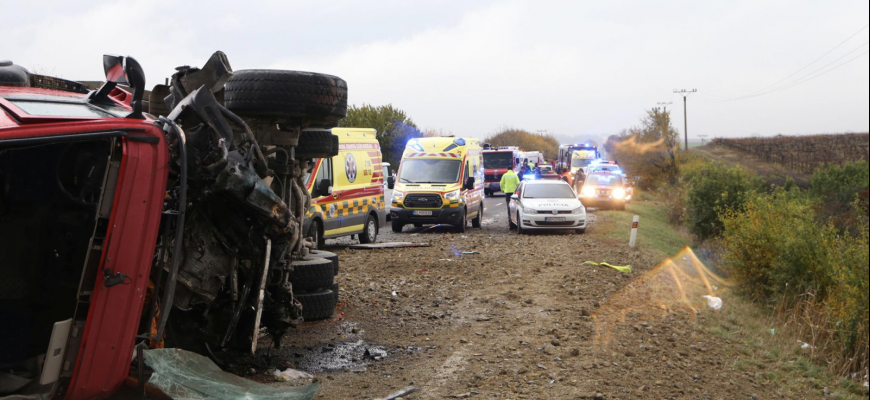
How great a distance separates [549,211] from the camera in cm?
1820

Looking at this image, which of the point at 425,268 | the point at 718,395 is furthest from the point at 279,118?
the point at 425,268

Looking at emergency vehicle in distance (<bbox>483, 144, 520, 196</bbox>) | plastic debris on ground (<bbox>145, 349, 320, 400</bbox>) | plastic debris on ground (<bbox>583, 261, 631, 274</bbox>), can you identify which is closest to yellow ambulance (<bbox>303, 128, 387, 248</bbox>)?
plastic debris on ground (<bbox>583, 261, 631, 274</bbox>)

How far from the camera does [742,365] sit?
23.0 feet

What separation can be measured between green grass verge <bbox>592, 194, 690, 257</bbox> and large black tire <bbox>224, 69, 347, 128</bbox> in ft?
39.6

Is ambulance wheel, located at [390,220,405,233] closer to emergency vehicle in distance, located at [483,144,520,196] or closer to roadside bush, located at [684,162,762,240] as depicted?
roadside bush, located at [684,162,762,240]

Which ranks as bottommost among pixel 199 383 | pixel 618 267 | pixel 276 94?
pixel 618 267

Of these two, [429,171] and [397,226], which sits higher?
[429,171]

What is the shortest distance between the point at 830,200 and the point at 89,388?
20.4 meters

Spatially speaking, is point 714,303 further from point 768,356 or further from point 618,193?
point 618,193

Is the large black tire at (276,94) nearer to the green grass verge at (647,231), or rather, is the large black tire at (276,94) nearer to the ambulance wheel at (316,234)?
the ambulance wheel at (316,234)

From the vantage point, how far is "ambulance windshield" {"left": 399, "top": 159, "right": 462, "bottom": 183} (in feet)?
63.4

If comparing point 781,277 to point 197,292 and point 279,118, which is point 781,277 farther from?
point 197,292

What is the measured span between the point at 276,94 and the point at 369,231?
963 cm

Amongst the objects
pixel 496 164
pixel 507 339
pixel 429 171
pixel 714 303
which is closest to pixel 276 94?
pixel 507 339
